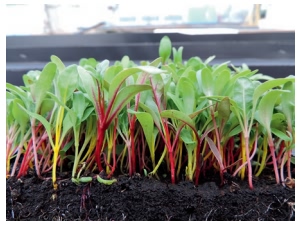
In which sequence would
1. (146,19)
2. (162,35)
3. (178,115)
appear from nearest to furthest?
(178,115) → (162,35) → (146,19)

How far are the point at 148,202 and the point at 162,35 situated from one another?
0.95 metres

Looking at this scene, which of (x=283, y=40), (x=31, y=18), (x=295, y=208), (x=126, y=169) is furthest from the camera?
(x=31, y=18)

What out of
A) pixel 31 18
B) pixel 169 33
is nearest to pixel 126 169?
pixel 169 33

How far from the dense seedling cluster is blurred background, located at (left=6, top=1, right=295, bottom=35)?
33.0 inches

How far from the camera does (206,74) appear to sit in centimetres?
56

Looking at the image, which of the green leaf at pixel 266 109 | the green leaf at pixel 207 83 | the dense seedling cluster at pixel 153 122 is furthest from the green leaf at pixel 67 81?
the green leaf at pixel 266 109

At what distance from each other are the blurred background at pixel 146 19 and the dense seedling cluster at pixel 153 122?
839 millimetres

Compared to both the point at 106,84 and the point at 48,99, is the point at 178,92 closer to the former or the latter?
the point at 106,84

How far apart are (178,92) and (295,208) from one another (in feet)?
0.94

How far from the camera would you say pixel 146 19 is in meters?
1.49

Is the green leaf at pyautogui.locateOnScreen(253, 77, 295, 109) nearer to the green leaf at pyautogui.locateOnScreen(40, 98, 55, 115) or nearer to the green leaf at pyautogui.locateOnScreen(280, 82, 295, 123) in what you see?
the green leaf at pyautogui.locateOnScreen(280, 82, 295, 123)

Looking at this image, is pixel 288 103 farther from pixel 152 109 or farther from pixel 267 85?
pixel 152 109

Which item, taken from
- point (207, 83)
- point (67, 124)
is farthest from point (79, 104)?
point (207, 83)

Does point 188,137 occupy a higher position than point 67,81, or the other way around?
point 67,81
